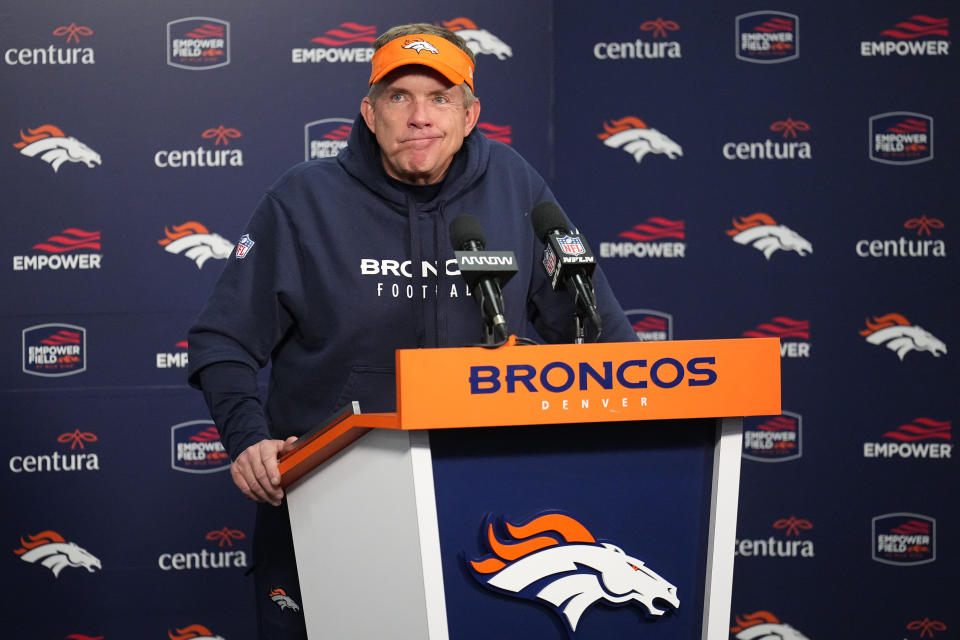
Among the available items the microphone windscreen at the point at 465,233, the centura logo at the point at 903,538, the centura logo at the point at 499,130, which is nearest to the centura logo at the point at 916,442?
the centura logo at the point at 903,538

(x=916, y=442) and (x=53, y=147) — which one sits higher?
(x=53, y=147)

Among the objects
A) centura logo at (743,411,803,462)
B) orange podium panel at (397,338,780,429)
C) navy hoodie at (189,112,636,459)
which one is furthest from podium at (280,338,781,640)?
centura logo at (743,411,803,462)

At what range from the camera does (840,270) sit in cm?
331

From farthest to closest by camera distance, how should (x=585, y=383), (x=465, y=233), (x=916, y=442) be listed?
1. (x=916, y=442)
2. (x=465, y=233)
3. (x=585, y=383)

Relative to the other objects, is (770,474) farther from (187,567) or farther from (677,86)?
(187,567)

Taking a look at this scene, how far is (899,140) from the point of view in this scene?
3.32 metres

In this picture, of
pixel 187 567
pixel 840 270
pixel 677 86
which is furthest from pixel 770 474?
pixel 187 567

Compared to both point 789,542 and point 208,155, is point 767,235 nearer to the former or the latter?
point 789,542

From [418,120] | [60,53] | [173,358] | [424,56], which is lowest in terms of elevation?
[173,358]

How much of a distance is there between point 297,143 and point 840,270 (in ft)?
6.07

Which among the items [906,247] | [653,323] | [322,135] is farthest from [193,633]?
[906,247]

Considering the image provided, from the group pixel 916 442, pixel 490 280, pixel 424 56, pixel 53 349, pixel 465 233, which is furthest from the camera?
pixel 916 442

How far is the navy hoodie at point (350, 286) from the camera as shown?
1.68 m

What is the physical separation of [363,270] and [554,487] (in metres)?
0.64
